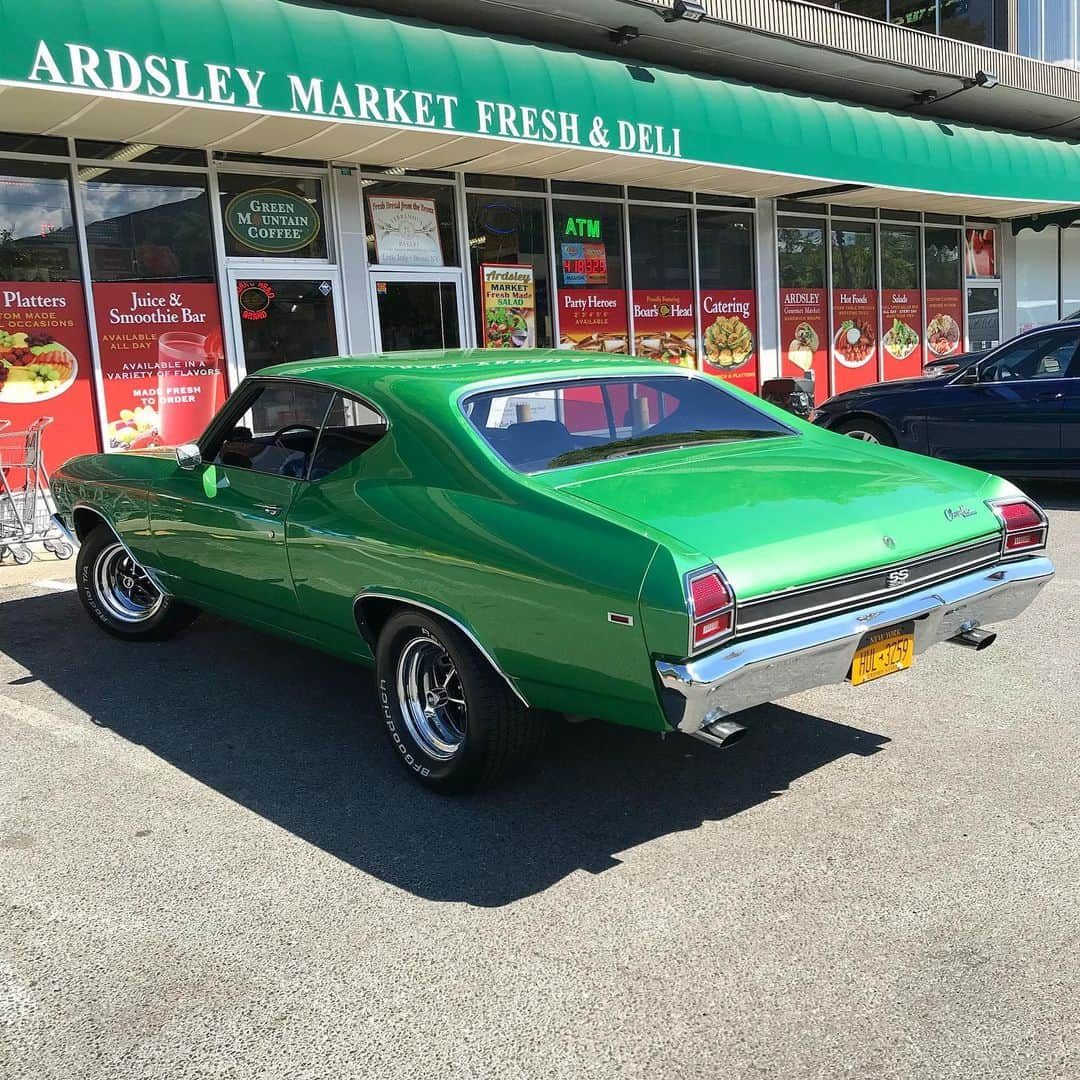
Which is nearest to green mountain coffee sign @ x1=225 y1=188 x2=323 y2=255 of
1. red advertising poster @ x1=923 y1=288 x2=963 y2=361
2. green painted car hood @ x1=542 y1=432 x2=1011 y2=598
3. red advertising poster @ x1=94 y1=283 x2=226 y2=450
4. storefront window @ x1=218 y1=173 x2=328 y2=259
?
storefront window @ x1=218 y1=173 x2=328 y2=259

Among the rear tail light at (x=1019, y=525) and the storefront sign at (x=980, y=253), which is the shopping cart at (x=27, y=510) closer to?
the rear tail light at (x=1019, y=525)

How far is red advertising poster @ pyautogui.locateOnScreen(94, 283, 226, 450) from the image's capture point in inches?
406

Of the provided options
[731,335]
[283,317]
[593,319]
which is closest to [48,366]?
[283,317]

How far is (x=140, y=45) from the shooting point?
26.2 feet

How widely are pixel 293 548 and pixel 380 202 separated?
328 inches

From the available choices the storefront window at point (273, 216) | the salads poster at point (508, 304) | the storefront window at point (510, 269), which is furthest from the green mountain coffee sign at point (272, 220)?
the salads poster at point (508, 304)

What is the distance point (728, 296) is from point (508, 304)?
395cm

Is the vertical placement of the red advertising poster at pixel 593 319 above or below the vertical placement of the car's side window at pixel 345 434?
above

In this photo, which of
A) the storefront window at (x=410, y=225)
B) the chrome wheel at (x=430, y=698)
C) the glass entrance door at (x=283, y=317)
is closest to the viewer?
the chrome wheel at (x=430, y=698)

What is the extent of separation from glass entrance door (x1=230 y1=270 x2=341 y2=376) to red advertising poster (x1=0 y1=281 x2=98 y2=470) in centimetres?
158

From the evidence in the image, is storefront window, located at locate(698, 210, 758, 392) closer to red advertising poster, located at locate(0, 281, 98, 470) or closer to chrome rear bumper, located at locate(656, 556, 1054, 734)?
red advertising poster, located at locate(0, 281, 98, 470)

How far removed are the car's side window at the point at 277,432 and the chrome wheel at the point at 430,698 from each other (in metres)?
1.05

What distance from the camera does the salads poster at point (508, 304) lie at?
1302 centimetres

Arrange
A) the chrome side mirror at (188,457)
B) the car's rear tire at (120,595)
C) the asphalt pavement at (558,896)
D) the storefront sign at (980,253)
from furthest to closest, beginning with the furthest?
1. the storefront sign at (980,253)
2. the car's rear tire at (120,595)
3. the chrome side mirror at (188,457)
4. the asphalt pavement at (558,896)
